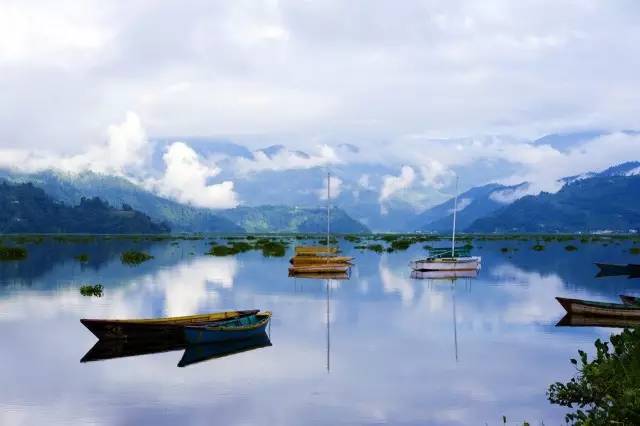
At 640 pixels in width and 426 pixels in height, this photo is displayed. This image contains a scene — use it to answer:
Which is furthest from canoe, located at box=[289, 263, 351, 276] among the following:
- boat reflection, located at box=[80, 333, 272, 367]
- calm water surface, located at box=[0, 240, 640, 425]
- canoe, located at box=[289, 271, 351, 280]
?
boat reflection, located at box=[80, 333, 272, 367]

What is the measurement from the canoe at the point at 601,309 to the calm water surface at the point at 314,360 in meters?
1.74

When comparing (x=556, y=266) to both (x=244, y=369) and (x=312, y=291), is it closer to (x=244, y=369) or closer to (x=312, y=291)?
(x=312, y=291)

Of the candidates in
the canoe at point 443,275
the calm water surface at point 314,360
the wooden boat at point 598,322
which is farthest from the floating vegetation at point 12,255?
the wooden boat at point 598,322

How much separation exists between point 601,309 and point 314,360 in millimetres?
22986

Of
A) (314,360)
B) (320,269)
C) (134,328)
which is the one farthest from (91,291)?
(314,360)

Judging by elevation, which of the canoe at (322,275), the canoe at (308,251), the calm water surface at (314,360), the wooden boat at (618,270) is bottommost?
the calm water surface at (314,360)

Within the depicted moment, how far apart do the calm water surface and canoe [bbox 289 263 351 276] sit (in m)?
14.0

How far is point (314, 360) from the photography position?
35250 mm

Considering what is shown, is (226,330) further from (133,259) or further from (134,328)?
(133,259)

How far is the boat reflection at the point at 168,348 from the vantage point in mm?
35094

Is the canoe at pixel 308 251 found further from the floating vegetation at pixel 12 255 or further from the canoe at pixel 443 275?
the floating vegetation at pixel 12 255

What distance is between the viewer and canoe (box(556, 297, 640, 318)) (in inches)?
1831

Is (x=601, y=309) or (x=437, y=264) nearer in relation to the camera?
(x=601, y=309)

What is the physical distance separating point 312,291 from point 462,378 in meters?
37.7
